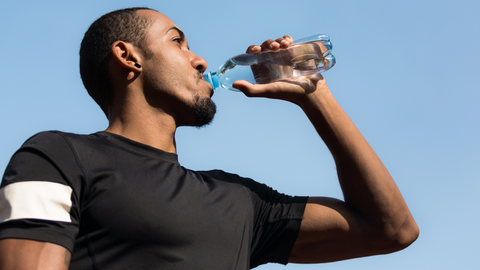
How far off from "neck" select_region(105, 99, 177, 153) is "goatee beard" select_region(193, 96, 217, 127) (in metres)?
0.19

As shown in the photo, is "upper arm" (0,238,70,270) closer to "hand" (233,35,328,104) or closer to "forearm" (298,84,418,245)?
"hand" (233,35,328,104)

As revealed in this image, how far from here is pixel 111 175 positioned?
2.30 meters

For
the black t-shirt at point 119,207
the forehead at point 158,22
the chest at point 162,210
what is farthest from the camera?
the forehead at point 158,22

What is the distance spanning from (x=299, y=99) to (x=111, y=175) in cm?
151

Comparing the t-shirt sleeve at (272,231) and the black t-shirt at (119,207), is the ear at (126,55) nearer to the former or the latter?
the black t-shirt at (119,207)

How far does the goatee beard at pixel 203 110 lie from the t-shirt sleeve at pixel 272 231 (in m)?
0.53

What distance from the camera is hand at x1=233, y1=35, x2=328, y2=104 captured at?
3.13 metres

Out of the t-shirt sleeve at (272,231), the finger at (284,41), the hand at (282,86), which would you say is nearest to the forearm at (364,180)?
the hand at (282,86)

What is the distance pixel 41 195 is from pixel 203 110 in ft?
4.57

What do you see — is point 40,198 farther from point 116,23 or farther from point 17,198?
point 116,23

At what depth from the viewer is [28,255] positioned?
1.85m

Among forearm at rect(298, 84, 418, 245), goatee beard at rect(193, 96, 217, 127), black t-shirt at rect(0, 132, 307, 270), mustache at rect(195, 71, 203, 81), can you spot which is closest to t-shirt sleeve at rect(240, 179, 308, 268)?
black t-shirt at rect(0, 132, 307, 270)

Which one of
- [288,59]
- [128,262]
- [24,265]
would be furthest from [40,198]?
[288,59]

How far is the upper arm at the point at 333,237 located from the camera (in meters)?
3.04
